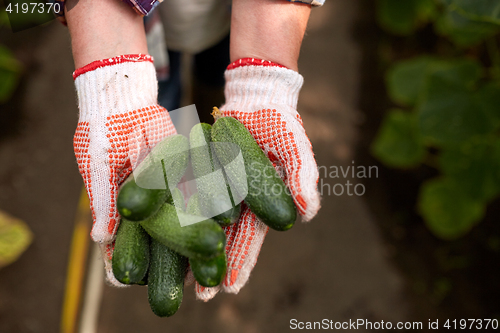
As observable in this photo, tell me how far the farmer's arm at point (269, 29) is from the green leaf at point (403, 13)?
1.93 meters

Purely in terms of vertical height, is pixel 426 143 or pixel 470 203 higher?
pixel 426 143

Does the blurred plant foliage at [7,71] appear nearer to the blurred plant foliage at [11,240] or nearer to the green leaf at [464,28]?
the blurred plant foliage at [11,240]

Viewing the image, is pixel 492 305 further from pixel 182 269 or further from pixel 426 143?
pixel 182 269

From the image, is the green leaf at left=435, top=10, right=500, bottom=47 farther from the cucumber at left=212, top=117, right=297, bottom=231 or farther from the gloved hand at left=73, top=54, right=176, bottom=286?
the gloved hand at left=73, top=54, right=176, bottom=286

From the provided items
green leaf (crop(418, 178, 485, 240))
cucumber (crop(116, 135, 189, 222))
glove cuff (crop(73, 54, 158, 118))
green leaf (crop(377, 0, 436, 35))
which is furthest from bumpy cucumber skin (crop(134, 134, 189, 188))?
green leaf (crop(377, 0, 436, 35))

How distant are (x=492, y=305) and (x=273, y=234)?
190cm

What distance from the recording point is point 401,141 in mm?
2824

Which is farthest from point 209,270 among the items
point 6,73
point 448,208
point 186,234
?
point 6,73

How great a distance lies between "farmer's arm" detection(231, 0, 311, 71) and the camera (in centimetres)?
150

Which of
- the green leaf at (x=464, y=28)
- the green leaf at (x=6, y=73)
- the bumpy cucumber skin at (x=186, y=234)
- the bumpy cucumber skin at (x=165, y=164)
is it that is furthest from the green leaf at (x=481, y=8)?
the green leaf at (x=6, y=73)

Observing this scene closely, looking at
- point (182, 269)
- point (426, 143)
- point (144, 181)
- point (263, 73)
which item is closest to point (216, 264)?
point (182, 269)

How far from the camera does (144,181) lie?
4.15 feet

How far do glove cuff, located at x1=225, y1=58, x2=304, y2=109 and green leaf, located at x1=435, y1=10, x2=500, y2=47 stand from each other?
50.0 inches

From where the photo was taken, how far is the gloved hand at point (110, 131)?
139 centimetres
